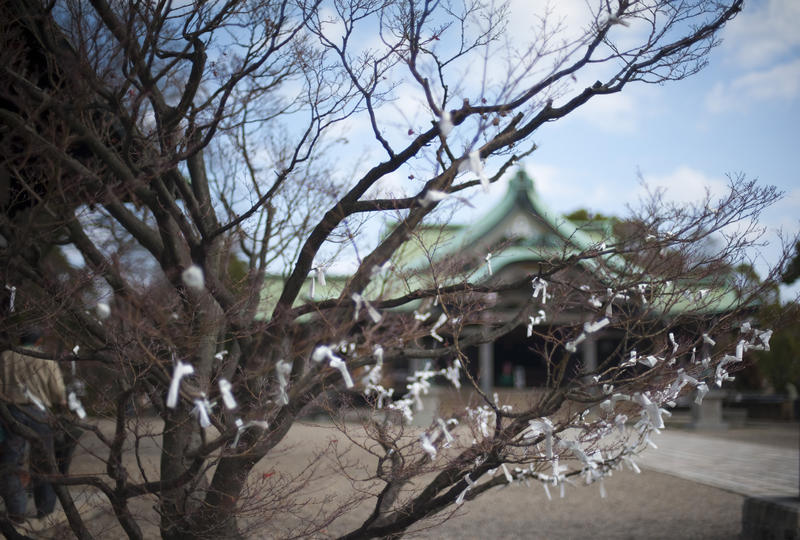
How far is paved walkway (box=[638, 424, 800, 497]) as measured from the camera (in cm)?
756

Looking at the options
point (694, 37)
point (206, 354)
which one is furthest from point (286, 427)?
point (694, 37)

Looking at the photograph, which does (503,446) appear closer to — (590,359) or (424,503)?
(424,503)

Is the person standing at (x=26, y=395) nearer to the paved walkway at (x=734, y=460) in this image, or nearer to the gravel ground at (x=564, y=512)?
the gravel ground at (x=564, y=512)

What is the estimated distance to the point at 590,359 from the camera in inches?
647

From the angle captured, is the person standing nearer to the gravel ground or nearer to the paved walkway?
the gravel ground

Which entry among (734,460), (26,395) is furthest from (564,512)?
(26,395)

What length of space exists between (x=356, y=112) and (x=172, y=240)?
1.28m

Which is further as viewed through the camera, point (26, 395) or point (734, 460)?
point (734, 460)

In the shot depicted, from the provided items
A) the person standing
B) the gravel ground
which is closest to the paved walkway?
the gravel ground

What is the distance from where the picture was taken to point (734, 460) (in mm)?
9625

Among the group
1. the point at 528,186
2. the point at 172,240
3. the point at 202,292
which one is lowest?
the point at 202,292

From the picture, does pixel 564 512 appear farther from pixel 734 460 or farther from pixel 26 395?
pixel 26 395

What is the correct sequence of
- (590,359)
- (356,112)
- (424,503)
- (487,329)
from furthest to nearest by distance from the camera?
(590,359) → (487,329) → (356,112) → (424,503)

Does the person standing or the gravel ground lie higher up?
the person standing
